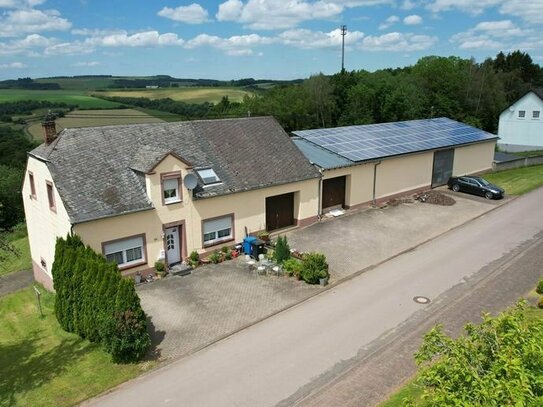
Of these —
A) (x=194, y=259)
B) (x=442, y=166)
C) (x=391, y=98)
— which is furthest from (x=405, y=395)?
(x=391, y=98)

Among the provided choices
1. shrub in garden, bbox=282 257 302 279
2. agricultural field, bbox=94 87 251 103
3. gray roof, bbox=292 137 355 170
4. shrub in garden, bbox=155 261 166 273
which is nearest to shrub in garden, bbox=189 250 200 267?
shrub in garden, bbox=155 261 166 273

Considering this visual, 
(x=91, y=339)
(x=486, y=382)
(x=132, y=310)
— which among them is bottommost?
(x=91, y=339)

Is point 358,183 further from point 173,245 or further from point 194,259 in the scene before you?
point 173,245

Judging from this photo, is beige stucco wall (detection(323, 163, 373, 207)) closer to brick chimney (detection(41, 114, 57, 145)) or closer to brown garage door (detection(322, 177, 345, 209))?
brown garage door (detection(322, 177, 345, 209))

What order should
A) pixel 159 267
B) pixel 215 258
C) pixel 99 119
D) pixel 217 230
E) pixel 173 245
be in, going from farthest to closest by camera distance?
pixel 99 119, pixel 217 230, pixel 215 258, pixel 173 245, pixel 159 267

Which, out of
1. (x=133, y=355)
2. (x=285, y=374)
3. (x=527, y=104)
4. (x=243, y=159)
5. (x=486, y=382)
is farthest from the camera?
(x=527, y=104)

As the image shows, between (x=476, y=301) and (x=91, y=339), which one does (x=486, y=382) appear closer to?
(x=476, y=301)

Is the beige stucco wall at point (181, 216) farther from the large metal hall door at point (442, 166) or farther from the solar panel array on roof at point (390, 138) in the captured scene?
the large metal hall door at point (442, 166)

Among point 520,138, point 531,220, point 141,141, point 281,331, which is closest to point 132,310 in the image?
point 281,331

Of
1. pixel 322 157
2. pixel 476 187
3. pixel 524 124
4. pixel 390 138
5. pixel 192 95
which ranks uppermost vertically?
pixel 192 95
